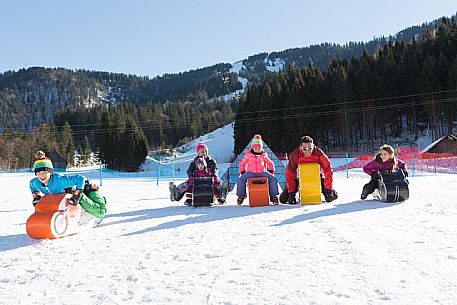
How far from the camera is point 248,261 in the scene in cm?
357

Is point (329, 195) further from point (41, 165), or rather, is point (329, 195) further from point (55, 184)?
point (41, 165)

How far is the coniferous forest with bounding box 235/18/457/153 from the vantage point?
44.6 metres

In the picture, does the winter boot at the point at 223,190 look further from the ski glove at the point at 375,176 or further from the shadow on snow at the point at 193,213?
the ski glove at the point at 375,176

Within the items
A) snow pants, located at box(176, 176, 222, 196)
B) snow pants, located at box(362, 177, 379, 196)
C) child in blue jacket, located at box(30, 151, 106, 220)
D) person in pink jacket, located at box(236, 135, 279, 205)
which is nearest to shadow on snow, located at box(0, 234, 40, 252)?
child in blue jacket, located at box(30, 151, 106, 220)

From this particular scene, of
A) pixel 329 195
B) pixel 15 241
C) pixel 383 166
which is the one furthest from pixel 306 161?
pixel 15 241

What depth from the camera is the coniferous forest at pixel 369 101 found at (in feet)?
146

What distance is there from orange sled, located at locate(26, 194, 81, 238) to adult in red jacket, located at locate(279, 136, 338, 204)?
4411mm

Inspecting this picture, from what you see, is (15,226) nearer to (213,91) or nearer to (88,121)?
(88,121)

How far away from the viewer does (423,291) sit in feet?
8.61

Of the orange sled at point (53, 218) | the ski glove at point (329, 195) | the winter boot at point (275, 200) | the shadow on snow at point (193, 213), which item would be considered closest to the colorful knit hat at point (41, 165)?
the orange sled at point (53, 218)

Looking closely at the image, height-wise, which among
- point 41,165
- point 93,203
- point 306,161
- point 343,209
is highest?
point 41,165

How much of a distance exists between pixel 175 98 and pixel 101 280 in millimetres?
185217

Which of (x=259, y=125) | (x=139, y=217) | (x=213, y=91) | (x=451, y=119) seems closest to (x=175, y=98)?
(x=213, y=91)

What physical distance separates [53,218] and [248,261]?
10.3 ft
